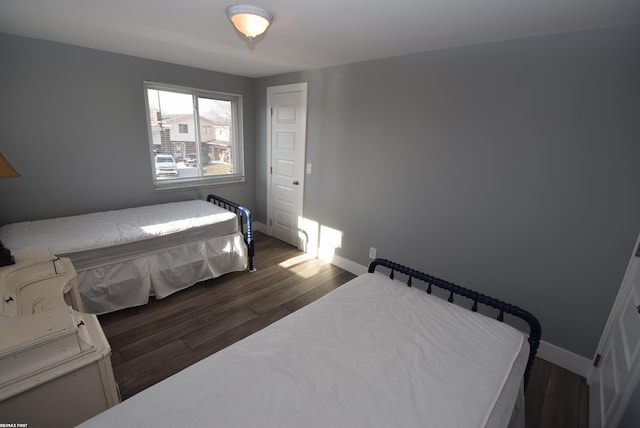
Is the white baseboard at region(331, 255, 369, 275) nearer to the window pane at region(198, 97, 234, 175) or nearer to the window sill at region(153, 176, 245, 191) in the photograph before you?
the window sill at region(153, 176, 245, 191)

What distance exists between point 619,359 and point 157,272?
3286 millimetres

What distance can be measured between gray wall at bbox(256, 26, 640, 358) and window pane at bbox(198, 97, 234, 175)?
1.66 meters

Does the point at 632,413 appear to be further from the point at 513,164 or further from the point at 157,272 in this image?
the point at 157,272

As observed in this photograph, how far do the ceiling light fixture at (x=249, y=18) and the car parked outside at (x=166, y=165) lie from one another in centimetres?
224

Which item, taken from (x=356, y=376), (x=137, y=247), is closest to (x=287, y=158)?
(x=137, y=247)

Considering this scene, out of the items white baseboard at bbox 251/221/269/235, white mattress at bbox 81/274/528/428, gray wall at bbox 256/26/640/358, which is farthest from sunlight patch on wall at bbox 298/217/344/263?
white mattress at bbox 81/274/528/428

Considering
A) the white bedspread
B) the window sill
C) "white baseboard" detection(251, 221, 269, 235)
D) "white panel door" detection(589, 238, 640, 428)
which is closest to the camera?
"white panel door" detection(589, 238, 640, 428)

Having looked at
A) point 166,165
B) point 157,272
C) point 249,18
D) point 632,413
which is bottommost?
point 157,272

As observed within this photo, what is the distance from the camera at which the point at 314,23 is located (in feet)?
5.73

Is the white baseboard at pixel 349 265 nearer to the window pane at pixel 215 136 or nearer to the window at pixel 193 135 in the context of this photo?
the window at pixel 193 135

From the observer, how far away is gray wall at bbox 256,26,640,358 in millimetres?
1656

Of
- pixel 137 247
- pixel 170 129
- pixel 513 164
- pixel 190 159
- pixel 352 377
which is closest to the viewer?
pixel 352 377

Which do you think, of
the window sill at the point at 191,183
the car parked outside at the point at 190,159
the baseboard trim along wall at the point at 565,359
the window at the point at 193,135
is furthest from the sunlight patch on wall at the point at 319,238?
the baseboard trim along wall at the point at 565,359

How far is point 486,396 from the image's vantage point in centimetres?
108
